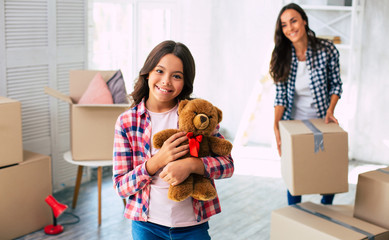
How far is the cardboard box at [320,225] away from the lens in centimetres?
182

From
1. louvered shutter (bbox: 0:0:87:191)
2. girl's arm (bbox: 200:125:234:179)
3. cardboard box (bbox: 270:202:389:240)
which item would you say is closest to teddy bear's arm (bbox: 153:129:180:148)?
girl's arm (bbox: 200:125:234:179)

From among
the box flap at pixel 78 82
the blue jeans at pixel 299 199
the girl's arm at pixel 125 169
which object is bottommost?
the blue jeans at pixel 299 199

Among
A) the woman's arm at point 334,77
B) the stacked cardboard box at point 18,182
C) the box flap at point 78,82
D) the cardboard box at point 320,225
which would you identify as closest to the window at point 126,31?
the box flap at point 78,82

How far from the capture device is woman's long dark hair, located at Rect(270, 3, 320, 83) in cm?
246

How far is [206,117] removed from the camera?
136cm

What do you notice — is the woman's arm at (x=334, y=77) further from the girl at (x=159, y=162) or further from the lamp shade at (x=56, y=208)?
the lamp shade at (x=56, y=208)

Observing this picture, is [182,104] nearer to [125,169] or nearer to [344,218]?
[125,169]

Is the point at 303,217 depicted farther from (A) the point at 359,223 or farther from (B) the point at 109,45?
(B) the point at 109,45

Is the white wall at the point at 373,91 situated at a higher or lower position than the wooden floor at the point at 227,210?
higher

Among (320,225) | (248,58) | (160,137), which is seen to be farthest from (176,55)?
(248,58)

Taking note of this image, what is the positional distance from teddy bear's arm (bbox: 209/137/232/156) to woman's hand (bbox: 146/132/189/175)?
0.09m

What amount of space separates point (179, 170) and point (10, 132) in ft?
5.16

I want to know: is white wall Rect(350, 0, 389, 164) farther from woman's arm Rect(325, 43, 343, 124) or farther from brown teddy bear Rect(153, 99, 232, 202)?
brown teddy bear Rect(153, 99, 232, 202)

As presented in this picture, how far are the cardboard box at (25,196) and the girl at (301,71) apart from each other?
4.59 feet
